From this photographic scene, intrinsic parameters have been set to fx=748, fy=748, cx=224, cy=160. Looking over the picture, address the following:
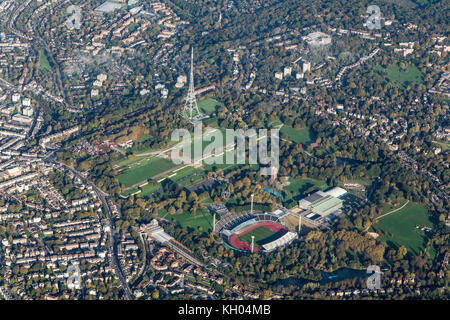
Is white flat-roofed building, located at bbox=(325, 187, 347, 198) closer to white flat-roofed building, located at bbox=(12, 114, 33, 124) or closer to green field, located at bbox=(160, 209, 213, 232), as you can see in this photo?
green field, located at bbox=(160, 209, 213, 232)

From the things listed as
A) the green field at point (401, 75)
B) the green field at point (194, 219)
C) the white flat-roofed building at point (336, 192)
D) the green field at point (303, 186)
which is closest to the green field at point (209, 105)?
the green field at point (303, 186)

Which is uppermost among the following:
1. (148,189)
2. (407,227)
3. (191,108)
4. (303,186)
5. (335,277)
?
(191,108)

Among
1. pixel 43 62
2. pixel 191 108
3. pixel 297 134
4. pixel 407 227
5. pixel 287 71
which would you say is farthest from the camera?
pixel 43 62

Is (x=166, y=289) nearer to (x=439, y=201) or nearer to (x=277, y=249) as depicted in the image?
(x=277, y=249)

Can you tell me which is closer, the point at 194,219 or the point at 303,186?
the point at 194,219

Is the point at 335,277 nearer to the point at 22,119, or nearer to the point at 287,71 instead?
the point at 22,119

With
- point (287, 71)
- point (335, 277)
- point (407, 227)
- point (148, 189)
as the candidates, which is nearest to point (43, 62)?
point (287, 71)

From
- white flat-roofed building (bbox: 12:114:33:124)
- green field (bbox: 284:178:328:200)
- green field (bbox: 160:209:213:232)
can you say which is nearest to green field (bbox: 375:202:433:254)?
green field (bbox: 284:178:328:200)
